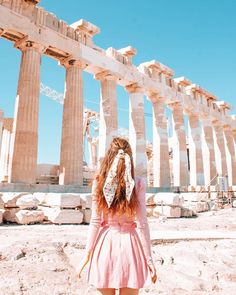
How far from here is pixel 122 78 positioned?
69.3 feet

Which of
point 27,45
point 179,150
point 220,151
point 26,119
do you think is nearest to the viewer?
point 26,119

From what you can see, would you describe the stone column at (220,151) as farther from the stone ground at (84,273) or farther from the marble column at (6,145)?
the stone ground at (84,273)

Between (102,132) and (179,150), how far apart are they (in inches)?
352

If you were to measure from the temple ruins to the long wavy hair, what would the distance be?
397 inches

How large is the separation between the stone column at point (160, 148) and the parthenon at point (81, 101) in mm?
79

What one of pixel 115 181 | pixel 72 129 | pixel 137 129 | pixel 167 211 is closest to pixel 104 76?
pixel 137 129

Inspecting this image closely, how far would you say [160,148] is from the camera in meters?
23.5

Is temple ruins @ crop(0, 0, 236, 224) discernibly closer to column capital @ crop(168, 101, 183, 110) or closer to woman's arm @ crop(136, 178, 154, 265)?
column capital @ crop(168, 101, 183, 110)

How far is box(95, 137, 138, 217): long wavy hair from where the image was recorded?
8.89 ft

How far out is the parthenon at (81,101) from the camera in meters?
15.1

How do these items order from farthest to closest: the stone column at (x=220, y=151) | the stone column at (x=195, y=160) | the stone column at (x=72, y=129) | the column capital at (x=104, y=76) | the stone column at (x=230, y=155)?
the stone column at (x=230, y=155), the stone column at (x=220, y=151), the stone column at (x=195, y=160), the column capital at (x=104, y=76), the stone column at (x=72, y=129)

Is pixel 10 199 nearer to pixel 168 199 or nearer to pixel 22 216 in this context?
pixel 22 216

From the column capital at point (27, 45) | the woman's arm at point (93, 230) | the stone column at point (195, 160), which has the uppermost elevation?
the column capital at point (27, 45)

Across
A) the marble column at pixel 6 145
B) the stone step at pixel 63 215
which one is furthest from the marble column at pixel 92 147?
the stone step at pixel 63 215
